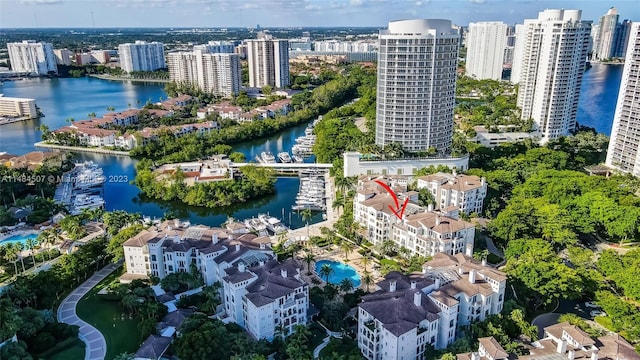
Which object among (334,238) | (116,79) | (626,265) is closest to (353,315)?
(334,238)

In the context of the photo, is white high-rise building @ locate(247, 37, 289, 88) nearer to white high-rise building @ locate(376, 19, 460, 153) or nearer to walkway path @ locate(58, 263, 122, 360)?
white high-rise building @ locate(376, 19, 460, 153)

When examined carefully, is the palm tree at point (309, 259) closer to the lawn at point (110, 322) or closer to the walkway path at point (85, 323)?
the lawn at point (110, 322)

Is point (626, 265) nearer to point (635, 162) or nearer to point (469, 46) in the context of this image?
point (635, 162)

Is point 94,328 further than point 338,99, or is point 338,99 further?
point 338,99

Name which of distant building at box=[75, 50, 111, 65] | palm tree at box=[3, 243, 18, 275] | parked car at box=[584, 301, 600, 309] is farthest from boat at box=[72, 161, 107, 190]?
distant building at box=[75, 50, 111, 65]

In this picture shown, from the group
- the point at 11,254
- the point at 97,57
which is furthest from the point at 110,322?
the point at 97,57

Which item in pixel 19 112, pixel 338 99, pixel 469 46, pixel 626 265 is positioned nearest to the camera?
pixel 626 265
